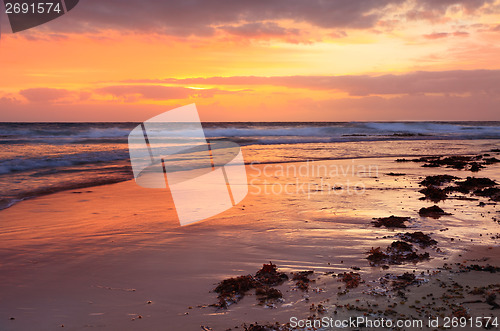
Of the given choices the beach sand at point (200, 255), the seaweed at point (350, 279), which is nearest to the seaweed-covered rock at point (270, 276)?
the beach sand at point (200, 255)

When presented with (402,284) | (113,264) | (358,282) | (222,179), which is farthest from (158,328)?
(222,179)

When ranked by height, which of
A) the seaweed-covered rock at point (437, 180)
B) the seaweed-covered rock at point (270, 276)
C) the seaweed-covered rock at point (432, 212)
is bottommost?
the seaweed-covered rock at point (437, 180)

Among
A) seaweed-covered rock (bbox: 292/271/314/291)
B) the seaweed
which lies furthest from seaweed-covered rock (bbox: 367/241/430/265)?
seaweed-covered rock (bbox: 292/271/314/291)

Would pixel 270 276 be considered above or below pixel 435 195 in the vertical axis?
above

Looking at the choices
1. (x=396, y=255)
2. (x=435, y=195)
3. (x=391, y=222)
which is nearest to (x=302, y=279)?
(x=396, y=255)

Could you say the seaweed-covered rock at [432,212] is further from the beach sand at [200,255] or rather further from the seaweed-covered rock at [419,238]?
the seaweed-covered rock at [419,238]

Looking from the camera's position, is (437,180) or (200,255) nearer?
(200,255)

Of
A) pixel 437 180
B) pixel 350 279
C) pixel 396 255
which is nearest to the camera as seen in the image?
pixel 350 279

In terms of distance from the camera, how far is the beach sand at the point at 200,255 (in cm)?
307

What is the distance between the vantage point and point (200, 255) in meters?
4.46

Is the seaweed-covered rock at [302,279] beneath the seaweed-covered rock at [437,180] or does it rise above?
above

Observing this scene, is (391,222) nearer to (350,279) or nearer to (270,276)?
(350,279)

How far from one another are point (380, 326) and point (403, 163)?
12.6 metres

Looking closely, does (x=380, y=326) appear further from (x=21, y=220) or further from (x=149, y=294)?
(x=21, y=220)
